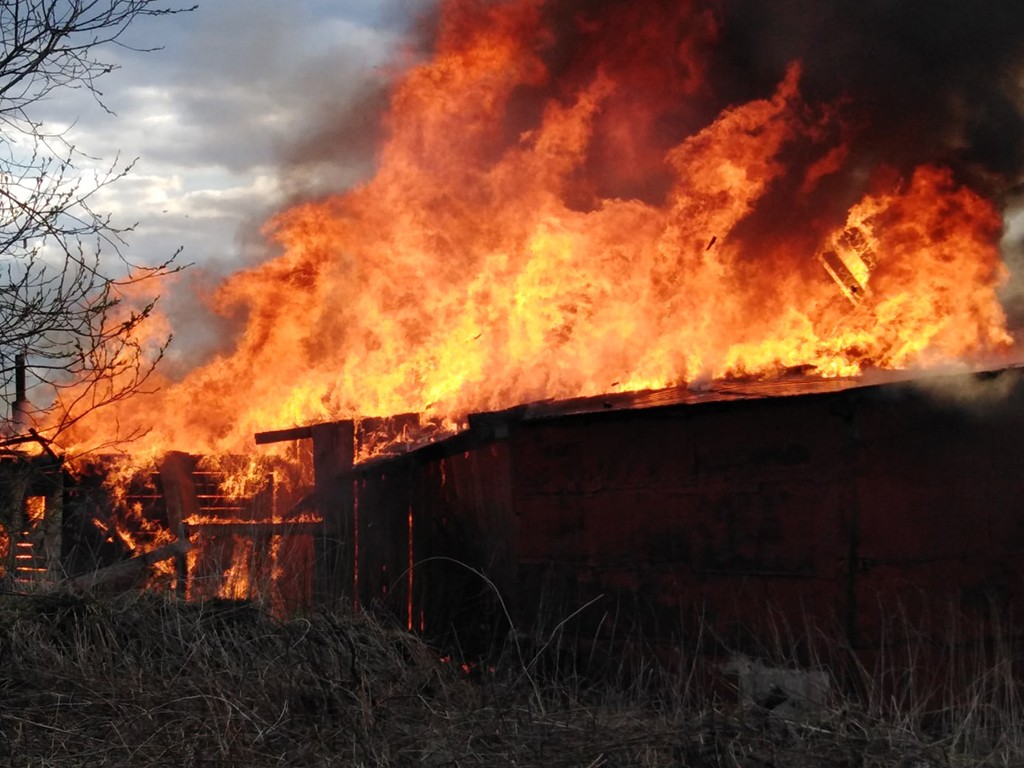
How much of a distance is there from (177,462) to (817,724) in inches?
377

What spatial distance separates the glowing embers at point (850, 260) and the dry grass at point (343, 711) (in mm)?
4567

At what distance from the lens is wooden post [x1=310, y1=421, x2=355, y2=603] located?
1031cm

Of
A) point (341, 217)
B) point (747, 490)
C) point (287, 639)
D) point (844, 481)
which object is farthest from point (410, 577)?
point (341, 217)

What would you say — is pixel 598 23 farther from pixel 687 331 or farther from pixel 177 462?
pixel 177 462

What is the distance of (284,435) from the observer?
1166cm

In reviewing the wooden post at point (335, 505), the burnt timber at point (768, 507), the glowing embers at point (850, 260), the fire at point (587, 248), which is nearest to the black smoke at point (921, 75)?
the fire at point (587, 248)

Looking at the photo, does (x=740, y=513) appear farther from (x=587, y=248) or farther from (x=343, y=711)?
(x=587, y=248)

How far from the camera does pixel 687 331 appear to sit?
10859 millimetres

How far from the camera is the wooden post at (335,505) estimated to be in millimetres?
10312

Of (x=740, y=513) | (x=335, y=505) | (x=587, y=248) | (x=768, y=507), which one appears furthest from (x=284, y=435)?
(x=768, y=507)

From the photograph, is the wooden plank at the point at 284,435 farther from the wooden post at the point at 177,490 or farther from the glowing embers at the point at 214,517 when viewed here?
the wooden post at the point at 177,490

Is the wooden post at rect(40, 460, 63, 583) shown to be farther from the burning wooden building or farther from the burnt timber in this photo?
the burnt timber

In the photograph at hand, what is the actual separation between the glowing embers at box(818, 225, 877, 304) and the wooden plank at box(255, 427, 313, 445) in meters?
5.95

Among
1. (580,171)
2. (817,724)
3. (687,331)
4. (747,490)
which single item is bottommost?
(817,724)
